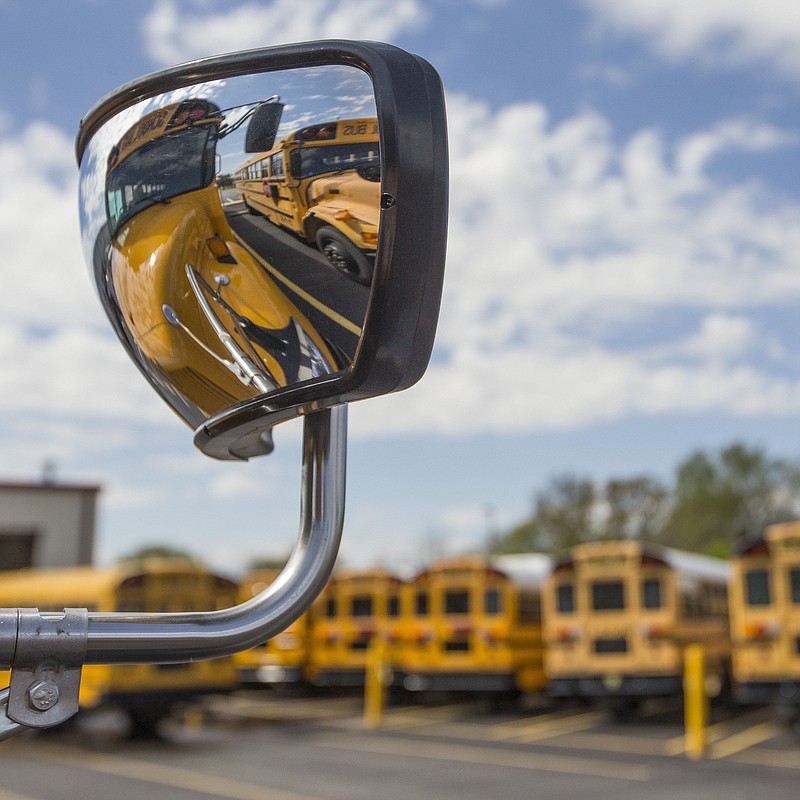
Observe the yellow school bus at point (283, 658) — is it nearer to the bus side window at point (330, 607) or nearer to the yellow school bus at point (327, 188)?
the bus side window at point (330, 607)

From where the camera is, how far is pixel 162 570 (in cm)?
1171

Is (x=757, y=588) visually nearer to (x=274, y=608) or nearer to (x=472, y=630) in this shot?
(x=472, y=630)

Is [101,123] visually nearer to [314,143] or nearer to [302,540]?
[314,143]

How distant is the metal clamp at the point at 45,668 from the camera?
2.24ft

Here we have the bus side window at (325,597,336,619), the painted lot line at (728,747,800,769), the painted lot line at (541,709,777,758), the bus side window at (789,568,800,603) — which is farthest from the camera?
the bus side window at (325,597,336,619)

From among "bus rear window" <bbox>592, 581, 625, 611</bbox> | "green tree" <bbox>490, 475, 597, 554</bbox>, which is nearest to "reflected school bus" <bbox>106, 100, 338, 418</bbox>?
"bus rear window" <bbox>592, 581, 625, 611</bbox>

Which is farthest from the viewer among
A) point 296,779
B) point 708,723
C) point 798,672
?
point 708,723

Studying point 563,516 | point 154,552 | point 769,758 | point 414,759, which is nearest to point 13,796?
point 414,759

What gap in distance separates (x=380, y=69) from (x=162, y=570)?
11.6 m

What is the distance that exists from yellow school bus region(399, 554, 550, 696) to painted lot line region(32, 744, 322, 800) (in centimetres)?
556

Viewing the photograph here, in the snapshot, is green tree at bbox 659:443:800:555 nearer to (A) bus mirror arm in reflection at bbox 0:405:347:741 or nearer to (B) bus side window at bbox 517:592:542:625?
(B) bus side window at bbox 517:592:542:625

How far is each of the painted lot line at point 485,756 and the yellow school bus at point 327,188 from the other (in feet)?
29.8

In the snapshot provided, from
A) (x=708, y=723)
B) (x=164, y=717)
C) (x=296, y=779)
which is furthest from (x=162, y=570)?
(x=708, y=723)

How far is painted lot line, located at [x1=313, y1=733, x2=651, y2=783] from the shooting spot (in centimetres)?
938
